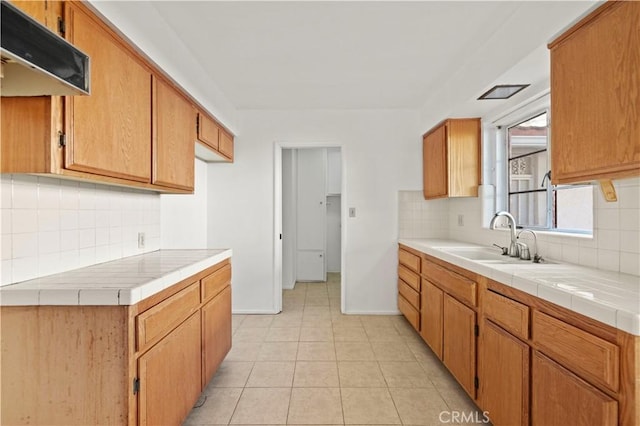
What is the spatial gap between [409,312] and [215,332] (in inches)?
74.4

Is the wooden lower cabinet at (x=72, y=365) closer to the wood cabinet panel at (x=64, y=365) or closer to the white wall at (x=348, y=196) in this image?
the wood cabinet panel at (x=64, y=365)

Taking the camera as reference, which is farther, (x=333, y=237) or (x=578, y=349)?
(x=333, y=237)

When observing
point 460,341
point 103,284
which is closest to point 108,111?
point 103,284

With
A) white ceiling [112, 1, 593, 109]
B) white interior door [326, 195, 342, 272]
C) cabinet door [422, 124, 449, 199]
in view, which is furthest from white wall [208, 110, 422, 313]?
white interior door [326, 195, 342, 272]

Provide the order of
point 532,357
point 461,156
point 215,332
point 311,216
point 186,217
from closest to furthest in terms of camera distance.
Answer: point 532,357
point 215,332
point 461,156
point 186,217
point 311,216

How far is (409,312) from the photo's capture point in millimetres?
3047

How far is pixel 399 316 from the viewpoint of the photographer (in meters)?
3.46

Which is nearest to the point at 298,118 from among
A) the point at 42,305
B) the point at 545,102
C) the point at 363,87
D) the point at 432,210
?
the point at 363,87

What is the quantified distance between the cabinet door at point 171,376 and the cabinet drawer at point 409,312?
1.89 meters

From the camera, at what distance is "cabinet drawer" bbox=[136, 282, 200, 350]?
122 centimetres

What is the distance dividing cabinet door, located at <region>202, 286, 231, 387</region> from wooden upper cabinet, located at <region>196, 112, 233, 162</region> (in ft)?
4.27

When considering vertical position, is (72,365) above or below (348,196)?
below

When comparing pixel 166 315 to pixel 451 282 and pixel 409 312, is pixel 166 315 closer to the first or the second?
pixel 451 282

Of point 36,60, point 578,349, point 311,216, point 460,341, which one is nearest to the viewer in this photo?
point 36,60
